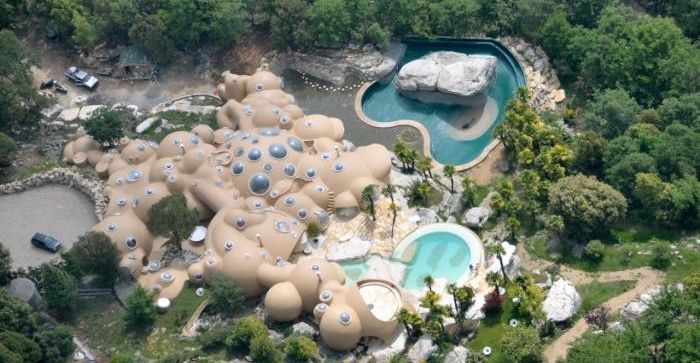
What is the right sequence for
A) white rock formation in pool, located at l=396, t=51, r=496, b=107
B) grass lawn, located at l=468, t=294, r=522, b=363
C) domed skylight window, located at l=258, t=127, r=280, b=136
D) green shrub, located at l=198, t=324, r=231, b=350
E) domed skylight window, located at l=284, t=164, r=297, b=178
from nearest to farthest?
grass lawn, located at l=468, t=294, r=522, b=363
green shrub, located at l=198, t=324, r=231, b=350
domed skylight window, located at l=284, t=164, r=297, b=178
domed skylight window, located at l=258, t=127, r=280, b=136
white rock formation in pool, located at l=396, t=51, r=496, b=107

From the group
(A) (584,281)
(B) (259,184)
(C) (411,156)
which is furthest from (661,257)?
(B) (259,184)

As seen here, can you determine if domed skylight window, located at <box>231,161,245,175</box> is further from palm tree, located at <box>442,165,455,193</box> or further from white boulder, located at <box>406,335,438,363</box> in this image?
white boulder, located at <box>406,335,438,363</box>

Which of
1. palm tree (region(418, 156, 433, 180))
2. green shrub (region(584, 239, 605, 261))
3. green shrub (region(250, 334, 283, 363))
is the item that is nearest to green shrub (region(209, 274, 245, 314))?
green shrub (region(250, 334, 283, 363))

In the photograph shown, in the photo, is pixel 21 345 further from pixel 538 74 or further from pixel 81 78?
pixel 538 74

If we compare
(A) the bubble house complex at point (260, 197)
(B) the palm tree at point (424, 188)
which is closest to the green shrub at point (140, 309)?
(A) the bubble house complex at point (260, 197)

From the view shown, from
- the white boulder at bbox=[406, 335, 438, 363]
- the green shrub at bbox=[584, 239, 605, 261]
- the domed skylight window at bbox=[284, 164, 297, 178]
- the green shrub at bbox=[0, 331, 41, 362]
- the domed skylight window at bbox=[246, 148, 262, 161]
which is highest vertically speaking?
the green shrub at bbox=[584, 239, 605, 261]

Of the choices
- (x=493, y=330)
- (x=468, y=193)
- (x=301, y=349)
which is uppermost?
(x=468, y=193)
